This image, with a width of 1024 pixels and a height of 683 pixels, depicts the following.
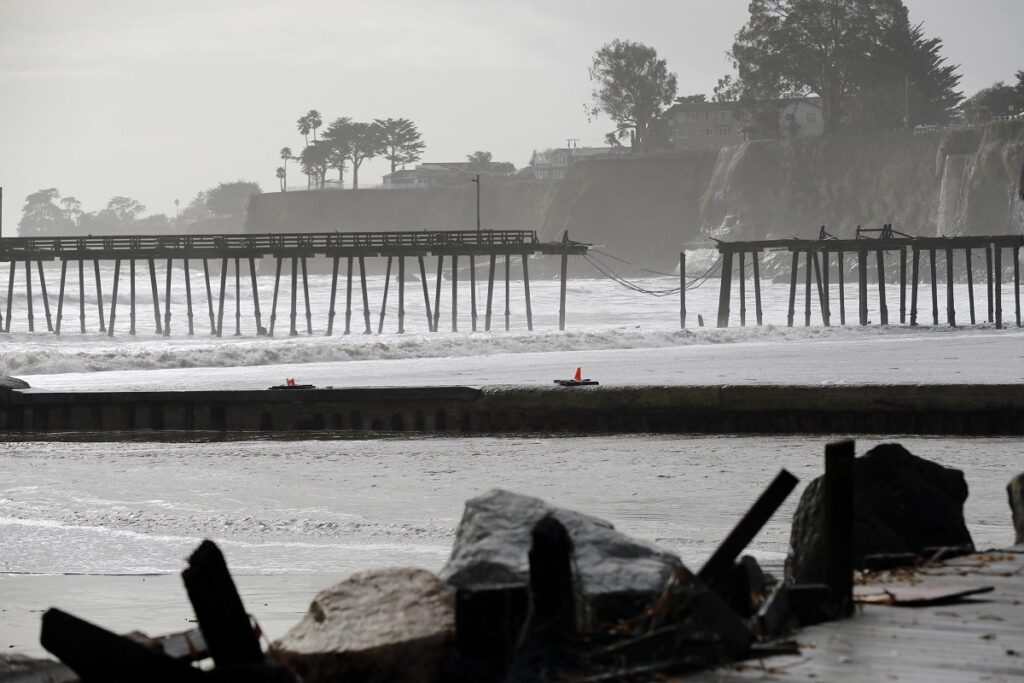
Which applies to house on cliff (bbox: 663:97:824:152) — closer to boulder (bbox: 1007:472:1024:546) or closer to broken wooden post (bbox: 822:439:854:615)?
boulder (bbox: 1007:472:1024:546)

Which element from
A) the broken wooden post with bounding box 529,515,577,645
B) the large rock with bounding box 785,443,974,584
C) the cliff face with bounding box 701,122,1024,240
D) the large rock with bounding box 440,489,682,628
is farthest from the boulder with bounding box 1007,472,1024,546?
the cliff face with bounding box 701,122,1024,240

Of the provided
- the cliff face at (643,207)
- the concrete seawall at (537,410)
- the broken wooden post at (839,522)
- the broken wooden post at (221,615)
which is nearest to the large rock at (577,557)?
the broken wooden post at (839,522)

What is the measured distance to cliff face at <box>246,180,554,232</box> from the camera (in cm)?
16062

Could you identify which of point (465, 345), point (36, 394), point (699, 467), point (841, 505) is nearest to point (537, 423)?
point (699, 467)

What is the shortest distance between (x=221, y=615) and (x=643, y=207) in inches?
5333

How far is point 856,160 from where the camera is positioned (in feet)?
390

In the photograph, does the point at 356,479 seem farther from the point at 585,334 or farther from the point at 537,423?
the point at 585,334

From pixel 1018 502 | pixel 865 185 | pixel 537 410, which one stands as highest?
pixel 865 185

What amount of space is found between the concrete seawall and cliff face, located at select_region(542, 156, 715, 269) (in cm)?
12105

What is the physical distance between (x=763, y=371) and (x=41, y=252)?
38.2 meters

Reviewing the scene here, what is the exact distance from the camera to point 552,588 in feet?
13.6

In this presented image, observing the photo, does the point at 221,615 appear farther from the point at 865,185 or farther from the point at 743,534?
the point at 865,185

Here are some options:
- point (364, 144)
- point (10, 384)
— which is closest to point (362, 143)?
point (364, 144)

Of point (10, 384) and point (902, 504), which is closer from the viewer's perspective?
point (902, 504)
